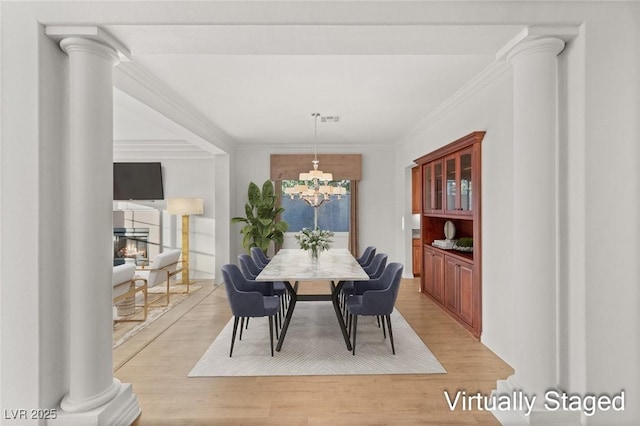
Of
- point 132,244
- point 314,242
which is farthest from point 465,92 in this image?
point 132,244

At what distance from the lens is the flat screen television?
714 cm

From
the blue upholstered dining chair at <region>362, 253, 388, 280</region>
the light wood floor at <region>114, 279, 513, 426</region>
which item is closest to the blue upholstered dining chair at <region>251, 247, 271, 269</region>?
the light wood floor at <region>114, 279, 513, 426</region>

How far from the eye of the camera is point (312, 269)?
3822mm

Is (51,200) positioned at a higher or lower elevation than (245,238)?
higher

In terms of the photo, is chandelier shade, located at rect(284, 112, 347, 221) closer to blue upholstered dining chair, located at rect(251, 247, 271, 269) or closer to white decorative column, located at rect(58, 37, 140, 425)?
blue upholstered dining chair, located at rect(251, 247, 271, 269)

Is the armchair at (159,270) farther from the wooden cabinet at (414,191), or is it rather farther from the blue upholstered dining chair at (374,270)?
the wooden cabinet at (414,191)

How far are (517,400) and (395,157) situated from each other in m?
5.96

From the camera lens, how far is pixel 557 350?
2209mm

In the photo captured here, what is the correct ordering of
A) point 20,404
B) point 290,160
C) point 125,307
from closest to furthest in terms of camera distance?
point 20,404
point 125,307
point 290,160

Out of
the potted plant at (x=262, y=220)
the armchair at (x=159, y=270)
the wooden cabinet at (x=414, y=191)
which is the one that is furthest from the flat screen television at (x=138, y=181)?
the wooden cabinet at (x=414, y=191)

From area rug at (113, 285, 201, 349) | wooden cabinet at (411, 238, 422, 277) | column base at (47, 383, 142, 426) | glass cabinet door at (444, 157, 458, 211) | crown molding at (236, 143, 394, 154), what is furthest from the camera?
crown molding at (236, 143, 394, 154)

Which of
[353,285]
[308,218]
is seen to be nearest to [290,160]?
[308,218]

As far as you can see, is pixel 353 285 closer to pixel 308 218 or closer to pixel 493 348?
pixel 493 348

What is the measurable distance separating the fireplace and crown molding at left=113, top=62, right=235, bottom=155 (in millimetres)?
2599
